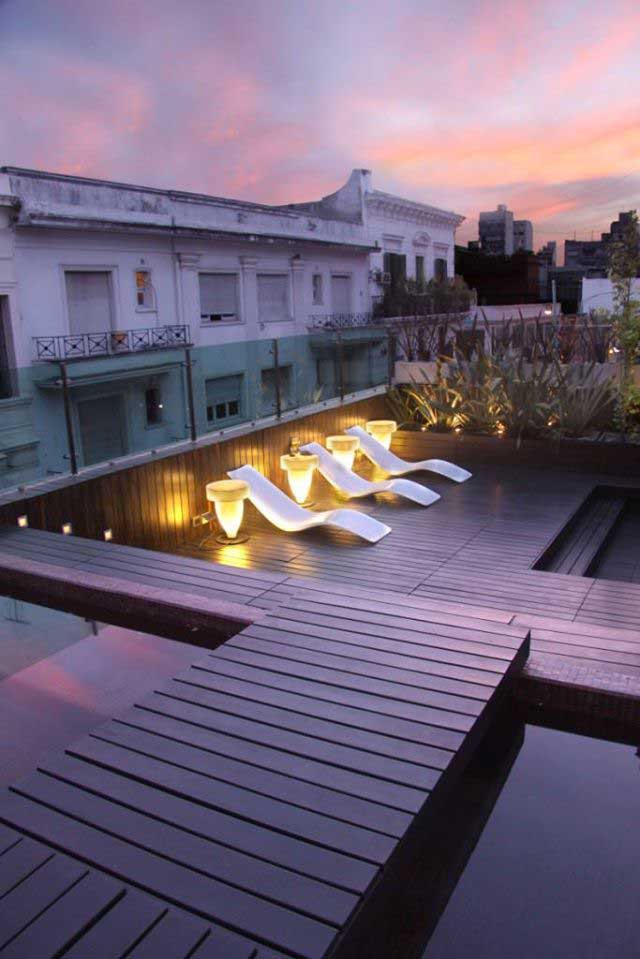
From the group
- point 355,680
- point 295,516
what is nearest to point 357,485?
point 295,516

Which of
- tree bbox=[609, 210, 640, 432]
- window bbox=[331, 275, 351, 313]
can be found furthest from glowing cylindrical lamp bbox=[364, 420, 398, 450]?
window bbox=[331, 275, 351, 313]

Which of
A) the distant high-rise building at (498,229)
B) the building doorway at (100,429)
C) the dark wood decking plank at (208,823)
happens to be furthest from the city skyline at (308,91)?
the distant high-rise building at (498,229)

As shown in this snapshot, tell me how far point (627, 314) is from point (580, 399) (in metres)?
1.00

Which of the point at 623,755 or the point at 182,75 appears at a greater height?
the point at 182,75

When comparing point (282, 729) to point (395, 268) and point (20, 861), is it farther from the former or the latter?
point (395, 268)

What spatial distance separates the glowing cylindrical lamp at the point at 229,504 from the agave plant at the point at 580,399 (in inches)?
148

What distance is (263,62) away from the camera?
16047 mm

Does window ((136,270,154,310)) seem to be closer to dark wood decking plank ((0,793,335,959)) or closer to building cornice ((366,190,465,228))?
building cornice ((366,190,465,228))

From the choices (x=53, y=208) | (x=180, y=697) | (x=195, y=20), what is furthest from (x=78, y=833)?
(x=195, y=20)

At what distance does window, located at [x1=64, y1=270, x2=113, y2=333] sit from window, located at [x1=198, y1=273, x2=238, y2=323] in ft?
8.35

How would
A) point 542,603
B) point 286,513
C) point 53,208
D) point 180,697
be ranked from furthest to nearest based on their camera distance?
point 53,208 < point 286,513 < point 542,603 < point 180,697

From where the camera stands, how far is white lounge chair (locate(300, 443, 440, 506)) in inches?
274

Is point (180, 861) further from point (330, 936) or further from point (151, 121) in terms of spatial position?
point (151, 121)

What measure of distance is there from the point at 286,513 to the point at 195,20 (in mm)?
11537
